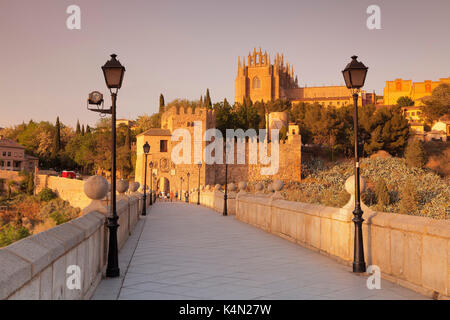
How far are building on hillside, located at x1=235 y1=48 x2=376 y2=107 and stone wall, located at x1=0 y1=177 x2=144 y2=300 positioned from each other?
301 feet

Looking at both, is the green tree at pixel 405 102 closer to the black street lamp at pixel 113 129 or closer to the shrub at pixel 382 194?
the shrub at pixel 382 194

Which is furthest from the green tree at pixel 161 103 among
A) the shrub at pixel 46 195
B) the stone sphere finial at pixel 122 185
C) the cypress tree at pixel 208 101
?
the stone sphere finial at pixel 122 185

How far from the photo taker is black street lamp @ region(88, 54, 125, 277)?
5840 millimetres

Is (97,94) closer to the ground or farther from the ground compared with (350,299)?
farther from the ground

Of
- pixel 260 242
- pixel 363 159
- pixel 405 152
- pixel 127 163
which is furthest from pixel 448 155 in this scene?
pixel 260 242

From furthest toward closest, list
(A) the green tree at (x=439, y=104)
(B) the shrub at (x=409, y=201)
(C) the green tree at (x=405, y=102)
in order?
1. (C) the green tree at (x=405, y=102)
2. (A) the green tree at (x=439, y=104)
3. (B) the shrub at (x=409, y=201)

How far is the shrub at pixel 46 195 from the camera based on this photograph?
6032 centimetres

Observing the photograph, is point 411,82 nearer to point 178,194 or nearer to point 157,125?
point 157,125

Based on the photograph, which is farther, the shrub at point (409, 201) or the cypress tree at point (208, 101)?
the cypress tree at point (208, 101)

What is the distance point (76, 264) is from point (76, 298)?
32 cm

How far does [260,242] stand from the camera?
9.77m

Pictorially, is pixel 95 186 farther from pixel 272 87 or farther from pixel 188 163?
pixel 272 87

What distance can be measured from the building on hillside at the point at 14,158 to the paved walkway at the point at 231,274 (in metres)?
71.2

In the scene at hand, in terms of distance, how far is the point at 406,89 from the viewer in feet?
361
